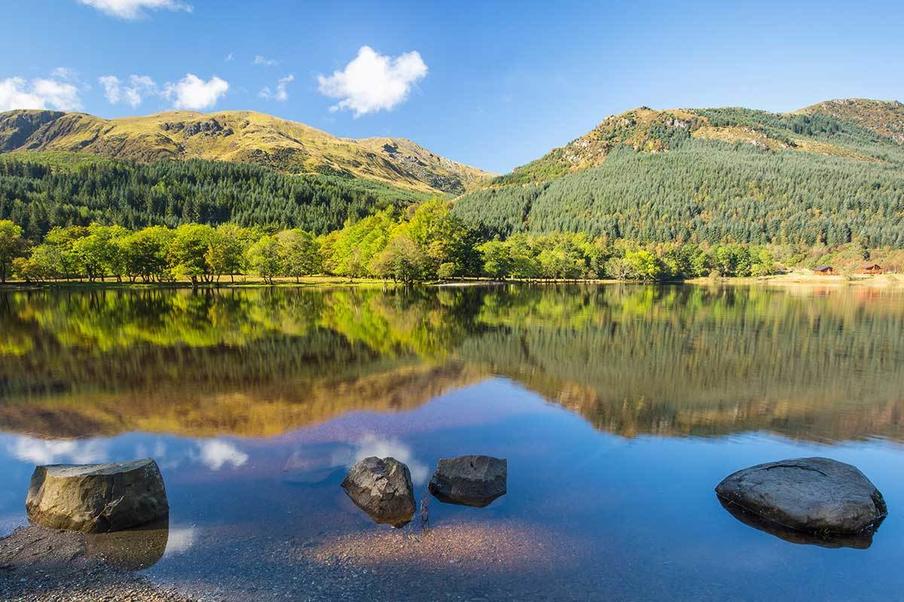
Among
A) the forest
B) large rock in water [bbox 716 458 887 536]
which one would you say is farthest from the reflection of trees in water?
the forest

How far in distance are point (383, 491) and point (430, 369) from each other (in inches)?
702

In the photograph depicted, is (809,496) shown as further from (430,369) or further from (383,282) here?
(383,282)

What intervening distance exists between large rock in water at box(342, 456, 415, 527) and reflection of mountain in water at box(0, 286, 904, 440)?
6991mm

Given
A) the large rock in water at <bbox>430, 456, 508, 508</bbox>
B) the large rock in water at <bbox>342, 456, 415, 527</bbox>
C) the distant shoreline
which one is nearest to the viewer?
the large rock in water at <bbox>342, 456, 415, 527</bbox>

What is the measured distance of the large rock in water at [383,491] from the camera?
12977 millimetres

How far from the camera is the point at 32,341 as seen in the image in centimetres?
4000

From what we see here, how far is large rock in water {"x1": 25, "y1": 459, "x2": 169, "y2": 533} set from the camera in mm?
12039

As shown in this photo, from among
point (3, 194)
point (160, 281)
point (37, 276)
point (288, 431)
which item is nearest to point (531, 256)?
point (160, 281)

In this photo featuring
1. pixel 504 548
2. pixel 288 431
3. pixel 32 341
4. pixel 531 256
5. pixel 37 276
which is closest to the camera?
pixel 504 548

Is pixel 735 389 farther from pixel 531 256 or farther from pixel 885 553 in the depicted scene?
pixel 531 256

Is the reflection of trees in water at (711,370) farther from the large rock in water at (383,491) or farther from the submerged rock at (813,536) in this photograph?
the large rock in water at (383,491)

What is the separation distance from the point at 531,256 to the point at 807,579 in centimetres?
14418

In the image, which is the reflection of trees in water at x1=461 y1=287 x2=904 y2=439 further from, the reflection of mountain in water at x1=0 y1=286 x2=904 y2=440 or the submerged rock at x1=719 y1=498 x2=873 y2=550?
the submerged rock at x1=719 y1=498 x2=873 y2=550

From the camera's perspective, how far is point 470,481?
1433cm
